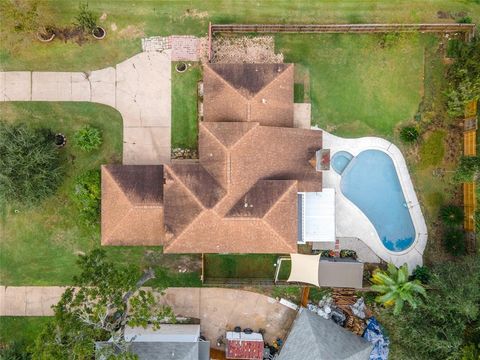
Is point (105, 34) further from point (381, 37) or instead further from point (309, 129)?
point (381, 37)

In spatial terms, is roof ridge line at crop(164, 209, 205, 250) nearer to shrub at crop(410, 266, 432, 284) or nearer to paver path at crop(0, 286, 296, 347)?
paver path at crop(0, 286, 296, 347)

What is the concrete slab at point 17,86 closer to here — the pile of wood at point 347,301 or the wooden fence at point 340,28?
the wooden fence at point 340,28

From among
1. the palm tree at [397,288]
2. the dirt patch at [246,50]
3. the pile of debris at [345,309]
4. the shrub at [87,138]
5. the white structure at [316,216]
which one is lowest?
the pile of debris at [345,309]

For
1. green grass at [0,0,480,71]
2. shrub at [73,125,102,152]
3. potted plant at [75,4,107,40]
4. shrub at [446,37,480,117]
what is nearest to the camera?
shrub at [446,37,480,117]

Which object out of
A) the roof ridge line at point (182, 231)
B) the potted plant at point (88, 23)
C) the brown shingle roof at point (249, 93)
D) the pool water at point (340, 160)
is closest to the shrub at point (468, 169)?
the pool water at point (340, 160)

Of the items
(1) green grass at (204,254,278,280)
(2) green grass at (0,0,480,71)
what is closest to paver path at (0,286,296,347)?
(1) green grass at (204,254,278,280)
